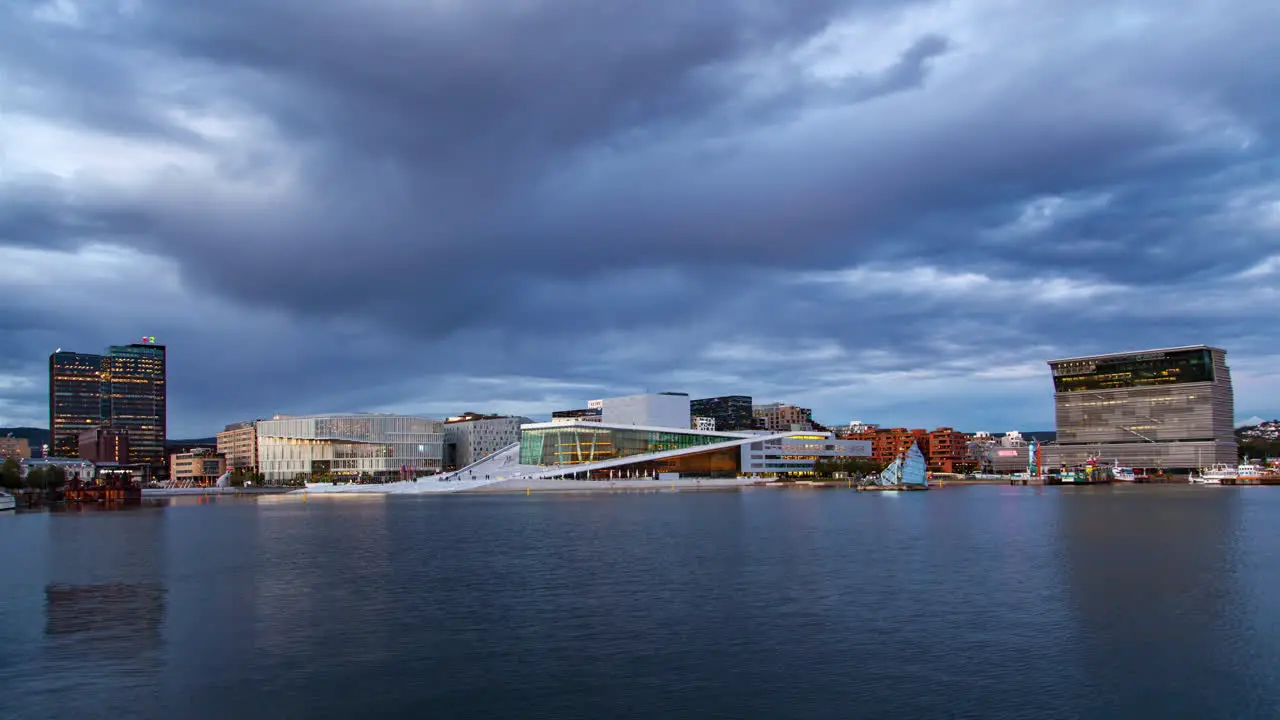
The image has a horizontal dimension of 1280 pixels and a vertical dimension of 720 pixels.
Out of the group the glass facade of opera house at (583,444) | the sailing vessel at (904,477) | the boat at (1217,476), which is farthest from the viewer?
the boat at (1217,476)

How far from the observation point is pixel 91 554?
49.3m

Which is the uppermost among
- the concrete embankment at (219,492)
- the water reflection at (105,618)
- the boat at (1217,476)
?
the water reflection at (105,618)

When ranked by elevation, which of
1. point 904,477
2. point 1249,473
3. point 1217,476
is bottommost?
point 1217,476

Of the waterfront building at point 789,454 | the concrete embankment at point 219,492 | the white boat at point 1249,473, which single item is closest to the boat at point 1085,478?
the white boat at point 1249,473

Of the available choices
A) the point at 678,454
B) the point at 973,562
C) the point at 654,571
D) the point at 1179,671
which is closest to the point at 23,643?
the point at 654,571

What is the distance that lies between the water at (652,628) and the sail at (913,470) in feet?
303

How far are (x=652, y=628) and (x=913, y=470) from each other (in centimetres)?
12645

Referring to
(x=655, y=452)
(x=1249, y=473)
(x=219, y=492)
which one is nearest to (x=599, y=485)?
(x=655, y=452)

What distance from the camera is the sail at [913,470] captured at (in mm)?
144875

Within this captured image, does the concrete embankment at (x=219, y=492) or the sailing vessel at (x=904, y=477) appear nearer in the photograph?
the sailing vessel at (x=904, y=477)

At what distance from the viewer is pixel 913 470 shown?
146125 millimetres

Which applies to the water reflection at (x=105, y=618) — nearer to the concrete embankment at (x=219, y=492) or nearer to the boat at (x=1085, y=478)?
the concrete embankment at (x=219, y=492)

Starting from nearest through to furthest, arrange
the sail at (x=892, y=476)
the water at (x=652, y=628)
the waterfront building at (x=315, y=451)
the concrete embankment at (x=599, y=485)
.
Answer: the water at (x=652, y=628) → the sail at (x=892, y=476) → the concrete embankment at (x=599, y=485) → the waterfront building at (x=315, y=451)

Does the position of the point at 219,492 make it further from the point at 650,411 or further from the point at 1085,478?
the point at 1085,478
